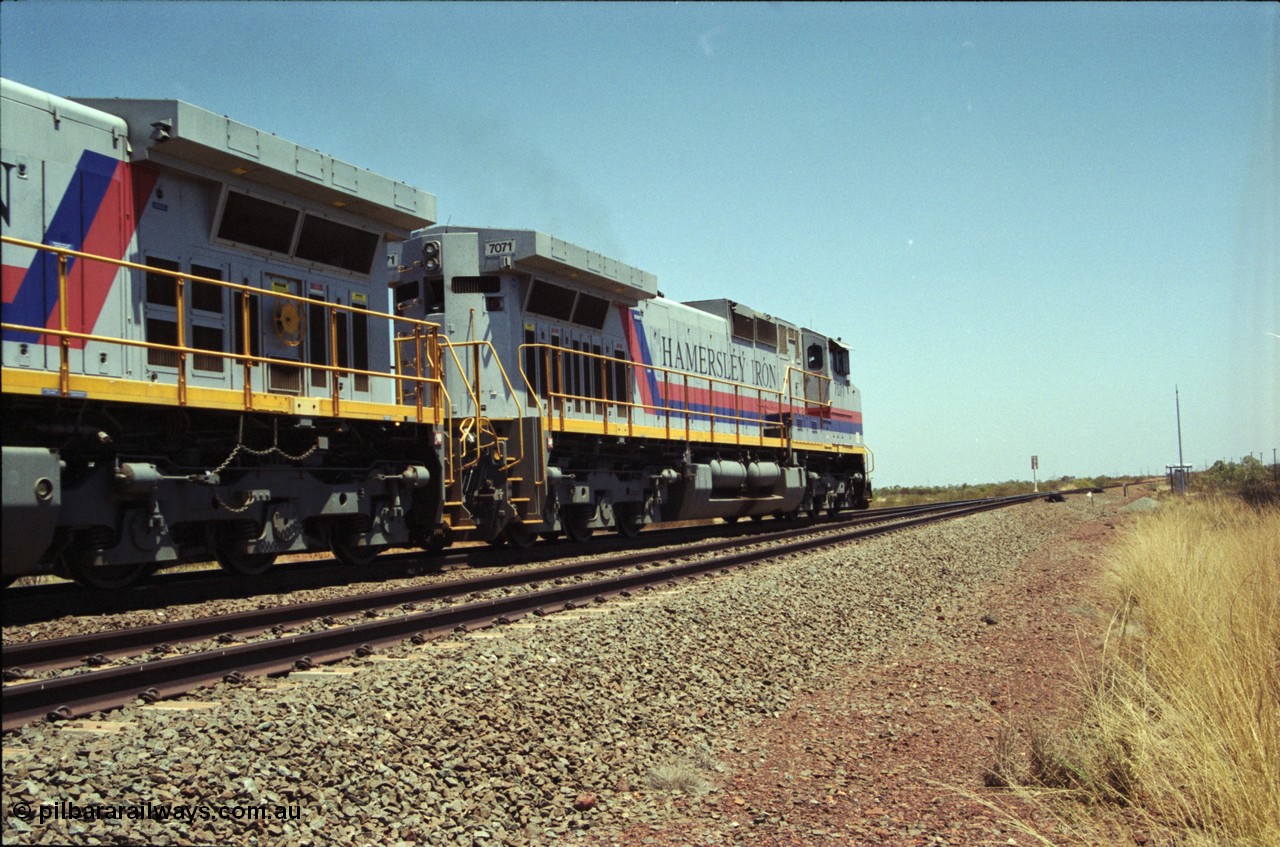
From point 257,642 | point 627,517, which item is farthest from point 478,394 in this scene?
point 257,642

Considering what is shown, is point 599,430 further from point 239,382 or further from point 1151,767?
point 1151,767

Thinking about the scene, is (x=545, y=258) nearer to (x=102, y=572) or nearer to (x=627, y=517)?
(x=627, y=517)

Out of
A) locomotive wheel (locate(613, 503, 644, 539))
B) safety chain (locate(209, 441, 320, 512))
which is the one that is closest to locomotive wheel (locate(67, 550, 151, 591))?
safety chain (locate(209, 441, 320, 512))

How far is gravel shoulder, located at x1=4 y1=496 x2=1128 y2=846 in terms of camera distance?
3.96m

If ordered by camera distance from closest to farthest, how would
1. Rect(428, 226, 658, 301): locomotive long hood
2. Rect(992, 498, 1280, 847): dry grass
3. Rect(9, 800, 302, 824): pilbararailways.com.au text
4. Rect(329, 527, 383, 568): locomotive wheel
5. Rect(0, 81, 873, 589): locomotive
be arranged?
1. Rect(9, 800, 302, 824): pilbararailways.com.au text
2. Rect(992, 498, 1280, 847): dry grass
3. Rect(0, 81, 873, 589): locomotive
4. Rect(329, 527, 383, 568): locomotive wheel
5. Rect(428, 226, 658, 301): locomotive long hood

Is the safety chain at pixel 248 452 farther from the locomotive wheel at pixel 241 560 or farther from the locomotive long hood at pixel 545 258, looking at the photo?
the locomotive long hood at pixel 545 258

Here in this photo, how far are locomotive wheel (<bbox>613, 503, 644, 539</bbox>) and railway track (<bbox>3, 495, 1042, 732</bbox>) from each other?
206 inches

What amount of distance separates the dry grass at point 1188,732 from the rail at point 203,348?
7.01 meters

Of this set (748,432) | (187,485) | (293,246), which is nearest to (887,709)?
(187,485)

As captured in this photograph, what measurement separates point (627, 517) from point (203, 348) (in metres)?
8.34

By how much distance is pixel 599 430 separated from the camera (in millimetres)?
14469

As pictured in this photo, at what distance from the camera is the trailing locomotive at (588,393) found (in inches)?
500

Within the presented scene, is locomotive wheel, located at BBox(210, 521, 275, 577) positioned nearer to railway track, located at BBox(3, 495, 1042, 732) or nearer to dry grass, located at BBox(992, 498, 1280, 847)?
railway track, located at BBox(3, 495, 1042, 732)

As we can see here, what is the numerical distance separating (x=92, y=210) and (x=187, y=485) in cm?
261
